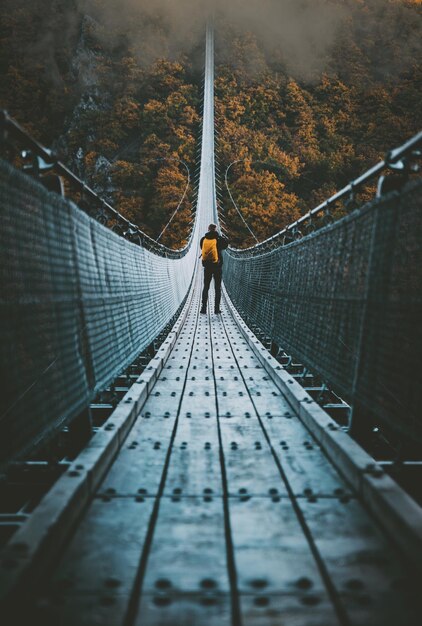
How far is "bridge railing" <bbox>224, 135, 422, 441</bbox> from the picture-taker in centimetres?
194

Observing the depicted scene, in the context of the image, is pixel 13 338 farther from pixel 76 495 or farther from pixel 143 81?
pixel 143 81

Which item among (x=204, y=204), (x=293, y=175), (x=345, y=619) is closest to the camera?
(x=345, y=619)

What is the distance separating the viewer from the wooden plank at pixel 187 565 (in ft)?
3.89

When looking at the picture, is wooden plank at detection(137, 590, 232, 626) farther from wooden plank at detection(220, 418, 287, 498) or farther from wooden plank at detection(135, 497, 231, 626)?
wooden plank at detection(220, 418, 287, 498)

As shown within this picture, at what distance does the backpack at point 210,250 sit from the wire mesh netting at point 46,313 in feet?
17.7

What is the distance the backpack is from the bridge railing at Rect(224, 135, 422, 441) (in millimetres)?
4477

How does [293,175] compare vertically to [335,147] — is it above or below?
below

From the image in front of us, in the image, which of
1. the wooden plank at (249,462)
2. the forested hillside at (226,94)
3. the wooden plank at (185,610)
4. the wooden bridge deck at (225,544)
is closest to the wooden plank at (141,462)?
the wooden bridge deck at (225,544)

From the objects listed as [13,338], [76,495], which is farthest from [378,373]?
[13,338]

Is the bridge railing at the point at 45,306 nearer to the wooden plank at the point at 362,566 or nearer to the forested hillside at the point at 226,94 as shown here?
the wooden plank at the point at 362,566

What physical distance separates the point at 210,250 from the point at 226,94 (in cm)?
4757

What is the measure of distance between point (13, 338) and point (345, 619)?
1191mm

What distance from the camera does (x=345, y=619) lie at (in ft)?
3.80

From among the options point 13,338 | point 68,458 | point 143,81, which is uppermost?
point 143,81
